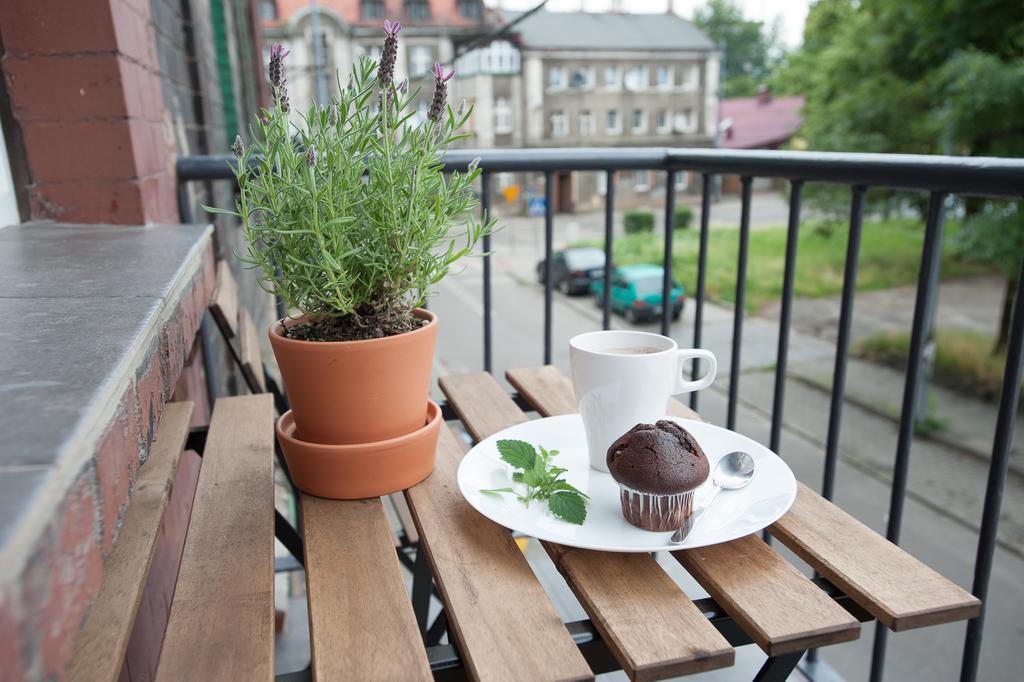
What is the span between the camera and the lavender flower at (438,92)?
850 millimetres

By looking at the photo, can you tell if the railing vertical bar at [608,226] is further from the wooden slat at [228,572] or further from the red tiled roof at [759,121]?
the red tiled roof at [759,121]

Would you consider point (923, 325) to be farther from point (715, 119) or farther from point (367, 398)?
point (715, 119)

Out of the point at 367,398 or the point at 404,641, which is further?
the point at 367,398

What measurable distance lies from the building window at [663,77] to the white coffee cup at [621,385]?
2899cm

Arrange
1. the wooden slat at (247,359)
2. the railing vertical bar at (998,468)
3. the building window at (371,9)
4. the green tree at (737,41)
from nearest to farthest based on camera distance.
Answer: the railing vertical bar at (998,468), the wooden slat at (247,359), the building window at (371,9), the green tree at (737,41)

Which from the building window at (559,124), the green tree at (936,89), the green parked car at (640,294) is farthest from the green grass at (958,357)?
the building window at (559,124)

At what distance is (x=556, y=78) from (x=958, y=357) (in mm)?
18456

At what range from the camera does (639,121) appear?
2808 centimetres

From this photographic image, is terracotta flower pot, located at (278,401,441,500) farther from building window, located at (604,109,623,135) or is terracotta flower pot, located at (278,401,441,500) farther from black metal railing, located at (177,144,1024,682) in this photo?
building window, located at (604,109,623,135)

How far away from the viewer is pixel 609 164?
188 centimetres

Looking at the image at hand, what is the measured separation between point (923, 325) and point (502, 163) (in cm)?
97

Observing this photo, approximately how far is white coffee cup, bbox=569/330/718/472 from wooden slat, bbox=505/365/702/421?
25 cm

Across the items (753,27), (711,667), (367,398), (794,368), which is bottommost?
(794,368)

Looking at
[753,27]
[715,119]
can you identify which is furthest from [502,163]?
[753,27]
